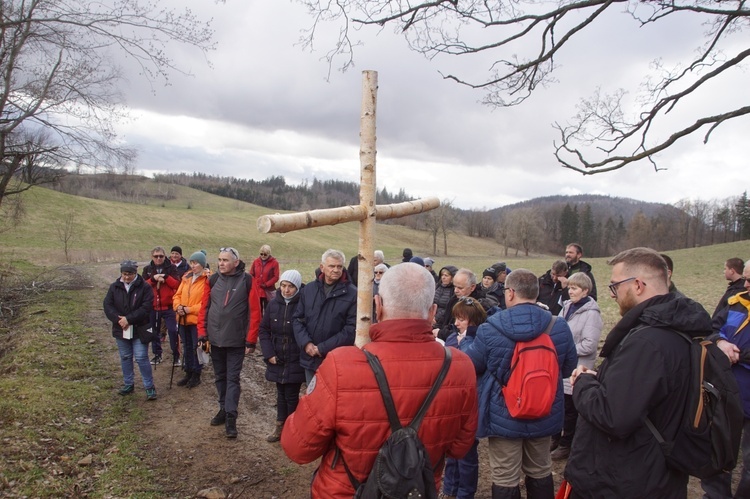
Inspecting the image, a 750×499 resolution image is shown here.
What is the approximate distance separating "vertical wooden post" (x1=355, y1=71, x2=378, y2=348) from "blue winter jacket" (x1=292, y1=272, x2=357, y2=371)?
2478mm

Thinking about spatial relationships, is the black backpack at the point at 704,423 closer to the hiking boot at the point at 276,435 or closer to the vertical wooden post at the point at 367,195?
the vertical wooden post at the point at 367,195

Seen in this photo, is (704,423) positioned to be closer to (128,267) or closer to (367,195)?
(367,195)

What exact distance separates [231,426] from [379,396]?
4.47 m

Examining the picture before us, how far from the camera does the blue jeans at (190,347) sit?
751 centimetres

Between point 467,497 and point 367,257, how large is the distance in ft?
Result: 9.57

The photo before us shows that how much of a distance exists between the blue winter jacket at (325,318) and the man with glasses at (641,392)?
3123mm

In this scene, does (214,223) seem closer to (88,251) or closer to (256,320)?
(88,251)

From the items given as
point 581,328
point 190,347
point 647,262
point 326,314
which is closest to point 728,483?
point 581,328

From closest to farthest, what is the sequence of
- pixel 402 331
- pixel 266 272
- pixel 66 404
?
pixel 402 331 < pixel 66 404 < pixel 266 272

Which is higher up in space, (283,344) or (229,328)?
(229,328)

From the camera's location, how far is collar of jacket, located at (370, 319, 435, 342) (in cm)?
218

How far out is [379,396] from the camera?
205cm

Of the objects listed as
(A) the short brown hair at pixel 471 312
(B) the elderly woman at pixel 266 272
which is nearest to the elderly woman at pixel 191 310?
(B) the elderly woman at pixel 266 272

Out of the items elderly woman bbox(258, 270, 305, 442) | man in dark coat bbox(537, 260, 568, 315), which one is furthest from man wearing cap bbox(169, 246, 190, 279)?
man in dark coat bbox(537, 260, 568, 315)
